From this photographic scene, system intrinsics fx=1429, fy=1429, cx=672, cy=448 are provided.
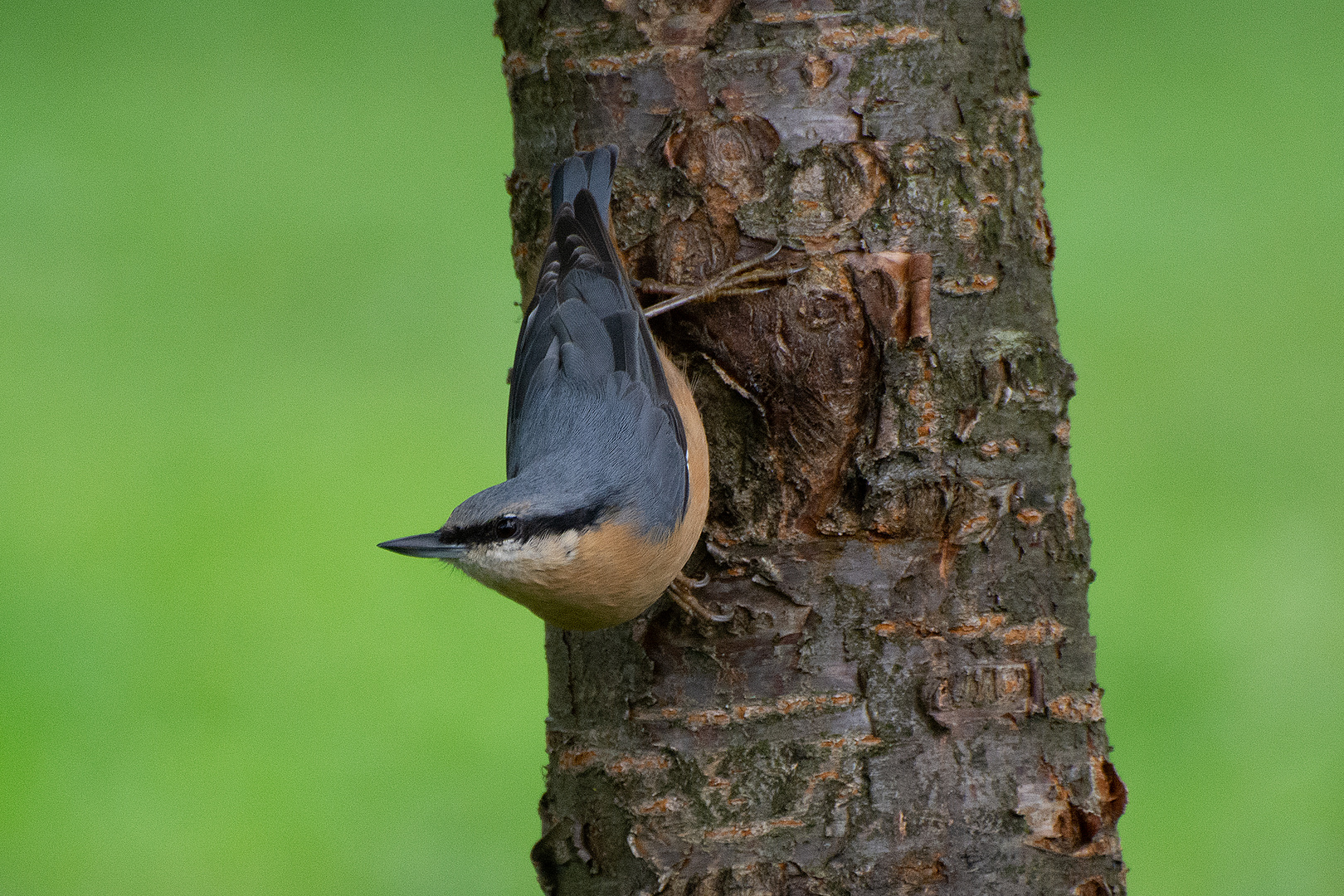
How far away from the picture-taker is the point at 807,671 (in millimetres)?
2207

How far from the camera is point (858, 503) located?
2.22 meters

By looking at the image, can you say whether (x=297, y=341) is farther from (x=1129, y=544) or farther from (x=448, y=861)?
(x=1129, y=544)

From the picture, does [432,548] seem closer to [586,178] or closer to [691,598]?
[691,598]

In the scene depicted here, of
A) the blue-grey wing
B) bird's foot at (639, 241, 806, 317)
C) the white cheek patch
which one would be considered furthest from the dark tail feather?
the white cheek patch

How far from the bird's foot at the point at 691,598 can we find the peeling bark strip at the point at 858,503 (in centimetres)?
2

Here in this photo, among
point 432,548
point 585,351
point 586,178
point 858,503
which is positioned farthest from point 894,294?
point 432,548

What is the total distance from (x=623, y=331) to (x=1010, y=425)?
70cm

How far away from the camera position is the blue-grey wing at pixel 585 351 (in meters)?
2.35

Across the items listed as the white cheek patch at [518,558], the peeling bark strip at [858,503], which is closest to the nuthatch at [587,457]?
the white cheek patch at [518,558]

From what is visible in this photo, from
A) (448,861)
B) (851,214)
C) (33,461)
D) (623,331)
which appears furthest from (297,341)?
(851,214)

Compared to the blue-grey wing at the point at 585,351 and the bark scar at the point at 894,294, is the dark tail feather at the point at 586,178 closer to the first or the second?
the blue-grey wing at the point at 585,351

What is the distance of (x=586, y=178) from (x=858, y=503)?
68 cm

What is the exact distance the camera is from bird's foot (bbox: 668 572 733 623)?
2252 millimetres

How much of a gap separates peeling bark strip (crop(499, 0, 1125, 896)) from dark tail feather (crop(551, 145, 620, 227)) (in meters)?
0.04
